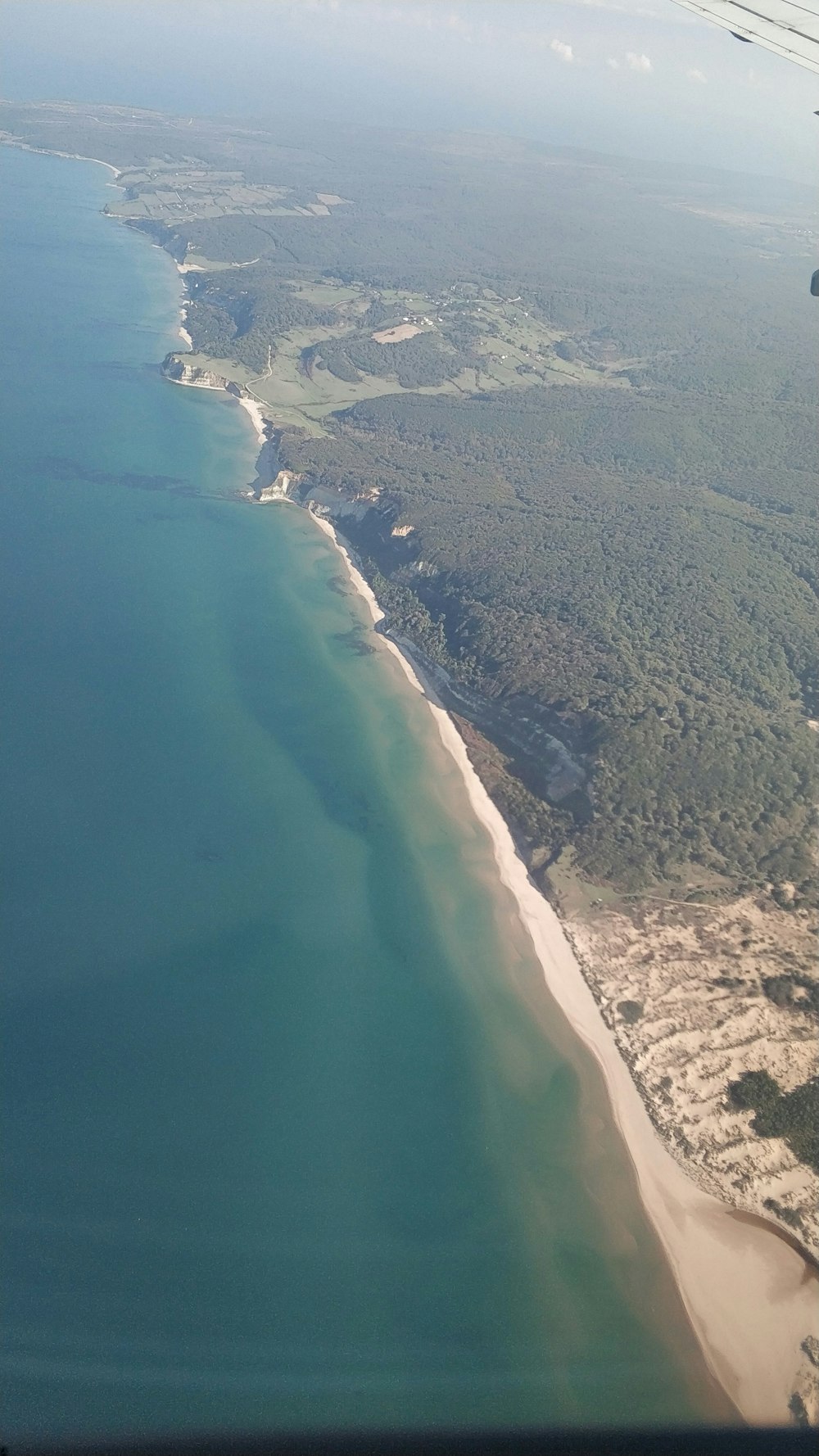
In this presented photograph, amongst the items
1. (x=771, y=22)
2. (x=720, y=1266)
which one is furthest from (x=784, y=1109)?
(x=771, y=22)

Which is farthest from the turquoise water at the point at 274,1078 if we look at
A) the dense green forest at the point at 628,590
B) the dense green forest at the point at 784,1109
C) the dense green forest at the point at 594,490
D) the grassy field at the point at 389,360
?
the grassy field at the point at 389,360

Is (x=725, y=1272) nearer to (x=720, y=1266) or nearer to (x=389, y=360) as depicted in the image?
(x=720, y=1266)

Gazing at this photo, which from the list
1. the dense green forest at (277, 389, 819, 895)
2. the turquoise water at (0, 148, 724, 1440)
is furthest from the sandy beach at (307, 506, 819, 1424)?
the dense green forest at (277, 389, 819, 895)

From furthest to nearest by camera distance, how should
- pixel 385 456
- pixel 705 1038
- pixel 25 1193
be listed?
pixel 385 456 → pixel 705 1038 → pixel 25 1193

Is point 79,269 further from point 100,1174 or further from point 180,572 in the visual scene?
point 100,1174

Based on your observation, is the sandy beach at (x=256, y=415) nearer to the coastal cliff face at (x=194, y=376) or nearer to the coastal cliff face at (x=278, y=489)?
the coastal cliff face at (x=194, y=376)

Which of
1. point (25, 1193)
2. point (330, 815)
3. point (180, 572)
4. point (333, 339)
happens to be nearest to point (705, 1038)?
point (330, 815)

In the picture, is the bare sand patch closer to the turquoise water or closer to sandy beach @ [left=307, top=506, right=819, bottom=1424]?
the turquoise water
